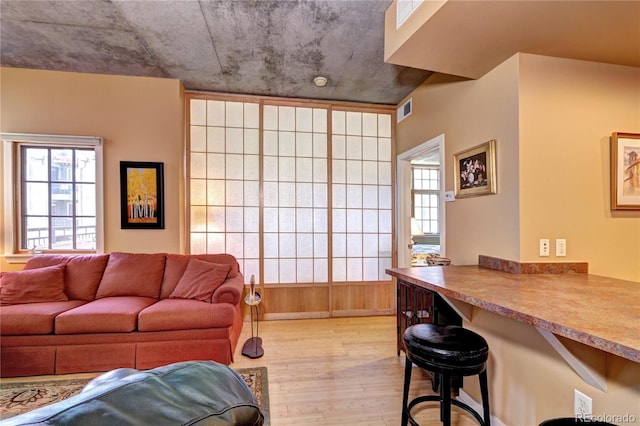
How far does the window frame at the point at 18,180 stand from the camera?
3.11m

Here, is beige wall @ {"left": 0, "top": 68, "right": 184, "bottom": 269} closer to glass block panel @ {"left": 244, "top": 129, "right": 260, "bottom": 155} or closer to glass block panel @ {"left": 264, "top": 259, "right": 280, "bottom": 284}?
glass block panel @ {"left": 244, "top": 129, "right": 260, "bottom": 155}

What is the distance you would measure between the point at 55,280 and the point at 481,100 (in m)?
3.97

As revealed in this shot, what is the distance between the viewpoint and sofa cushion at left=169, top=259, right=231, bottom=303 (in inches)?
106

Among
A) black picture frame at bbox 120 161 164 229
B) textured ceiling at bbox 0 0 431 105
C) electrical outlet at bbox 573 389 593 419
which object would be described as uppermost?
textured ceiling at bbox 0 0 431 105

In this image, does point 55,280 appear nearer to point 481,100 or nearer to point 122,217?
point 122,217

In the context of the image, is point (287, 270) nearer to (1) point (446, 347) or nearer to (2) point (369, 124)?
(2) point (369, 124)

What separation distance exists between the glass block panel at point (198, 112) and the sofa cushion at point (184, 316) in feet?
7.19

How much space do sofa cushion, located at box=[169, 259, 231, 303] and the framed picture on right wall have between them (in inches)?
123

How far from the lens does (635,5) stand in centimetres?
142

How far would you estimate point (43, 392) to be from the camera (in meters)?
2.09

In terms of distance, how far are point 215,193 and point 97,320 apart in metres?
1.77

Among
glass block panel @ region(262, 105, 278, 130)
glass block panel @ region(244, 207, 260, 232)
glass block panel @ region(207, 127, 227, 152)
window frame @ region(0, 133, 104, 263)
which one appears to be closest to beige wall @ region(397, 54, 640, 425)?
glass block panel @ region(262, 105, 278, 130)

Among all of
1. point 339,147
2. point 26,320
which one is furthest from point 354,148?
point 26,320

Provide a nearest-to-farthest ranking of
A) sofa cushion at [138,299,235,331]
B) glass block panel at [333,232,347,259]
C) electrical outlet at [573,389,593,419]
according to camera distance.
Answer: electrical outlet at [573,389,593,419] < sofa cushion at [138,299,235,331] < glass block panel at [333,232,347,259]
